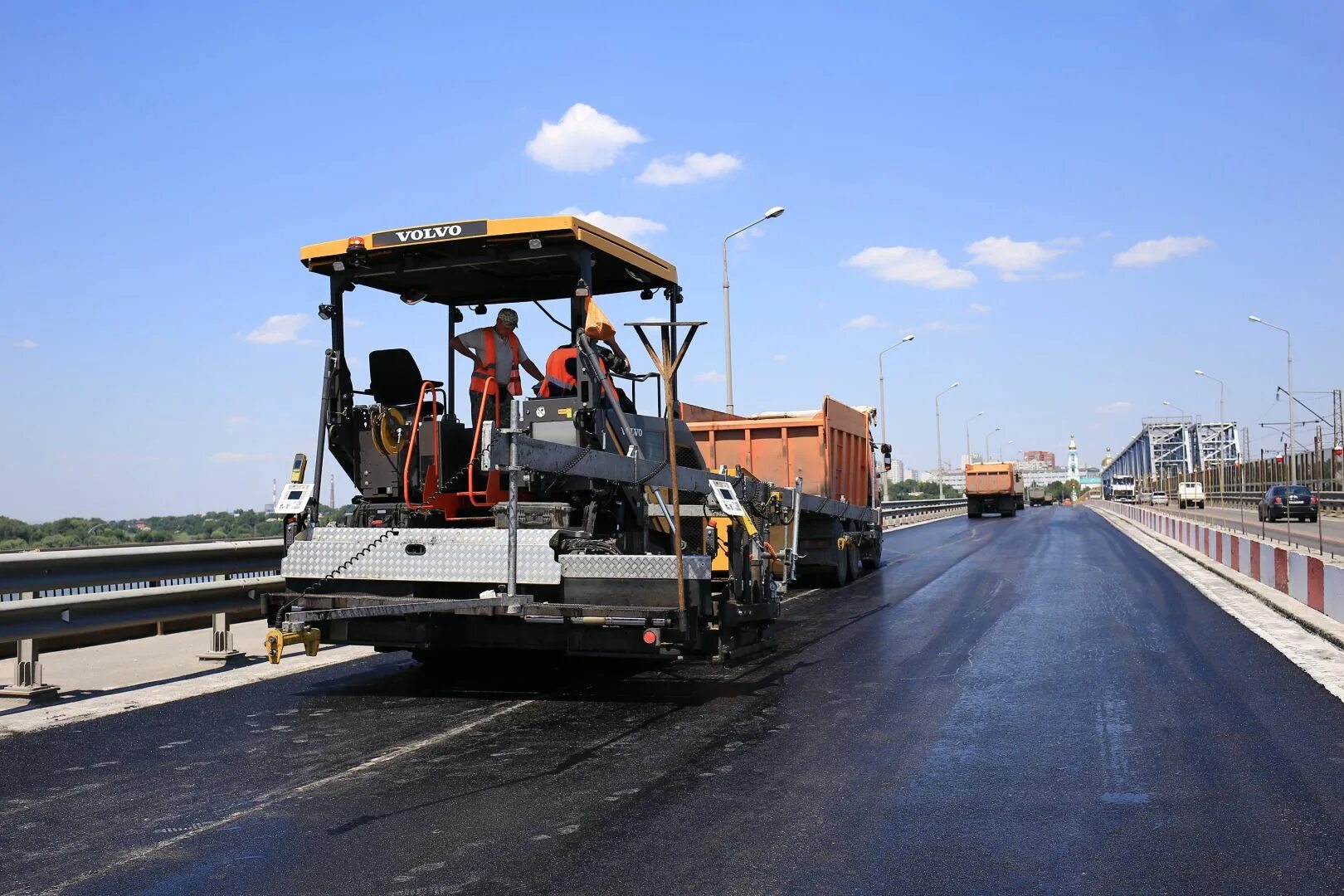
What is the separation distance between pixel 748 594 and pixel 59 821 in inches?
180

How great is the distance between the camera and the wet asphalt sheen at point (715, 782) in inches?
163

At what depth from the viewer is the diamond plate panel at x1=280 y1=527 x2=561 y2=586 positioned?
274 inches

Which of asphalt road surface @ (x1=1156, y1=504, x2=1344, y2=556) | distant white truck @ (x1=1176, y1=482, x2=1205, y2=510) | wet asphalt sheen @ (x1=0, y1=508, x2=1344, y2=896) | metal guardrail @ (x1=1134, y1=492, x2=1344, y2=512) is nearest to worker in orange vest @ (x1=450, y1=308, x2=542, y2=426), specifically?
wet asphalt sheen @ (x1=0, y1=508, x2=1344, y2=896)

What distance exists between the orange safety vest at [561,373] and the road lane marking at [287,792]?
2051 mm

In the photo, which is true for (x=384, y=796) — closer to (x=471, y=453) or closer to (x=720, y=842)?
(x=720, y=842)

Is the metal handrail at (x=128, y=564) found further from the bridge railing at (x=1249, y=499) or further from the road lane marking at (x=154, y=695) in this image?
the bridge railing at (x=1249, y=499)

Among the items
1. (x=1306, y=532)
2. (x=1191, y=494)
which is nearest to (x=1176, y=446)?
(x=1191, y=494)

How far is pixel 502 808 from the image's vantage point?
4.94 meters

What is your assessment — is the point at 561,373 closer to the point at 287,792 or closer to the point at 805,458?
the point at 287,792

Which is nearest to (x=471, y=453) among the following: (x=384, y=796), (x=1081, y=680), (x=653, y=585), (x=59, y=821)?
(x=653, y=585)

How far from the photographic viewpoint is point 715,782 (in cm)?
538

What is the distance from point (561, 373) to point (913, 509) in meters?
45.8

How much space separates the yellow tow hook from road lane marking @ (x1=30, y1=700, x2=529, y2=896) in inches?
31.9

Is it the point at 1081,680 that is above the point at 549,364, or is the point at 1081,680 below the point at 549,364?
below
